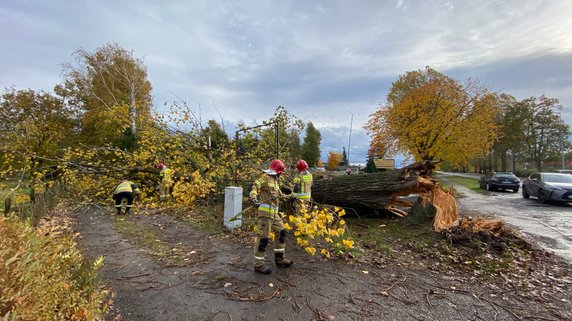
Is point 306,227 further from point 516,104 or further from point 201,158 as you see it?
point 516,104

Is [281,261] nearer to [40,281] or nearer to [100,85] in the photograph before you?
[40,281]

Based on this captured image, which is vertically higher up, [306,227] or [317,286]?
[306,227]

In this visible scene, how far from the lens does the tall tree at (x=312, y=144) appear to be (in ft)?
191

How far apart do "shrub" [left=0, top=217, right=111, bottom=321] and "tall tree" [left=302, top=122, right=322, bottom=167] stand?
5514 cm

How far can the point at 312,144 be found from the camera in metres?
60.2

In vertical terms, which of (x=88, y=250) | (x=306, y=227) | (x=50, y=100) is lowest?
(x=88, y=250)

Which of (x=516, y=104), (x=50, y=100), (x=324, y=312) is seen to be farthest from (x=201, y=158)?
(x=516, y=104)

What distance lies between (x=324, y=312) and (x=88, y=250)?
4.50 meters

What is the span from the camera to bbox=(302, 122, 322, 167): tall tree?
5816 centimetres

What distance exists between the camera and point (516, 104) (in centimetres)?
3200

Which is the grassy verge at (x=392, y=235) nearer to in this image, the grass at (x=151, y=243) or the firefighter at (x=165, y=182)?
the grass at (x=151, y=243)

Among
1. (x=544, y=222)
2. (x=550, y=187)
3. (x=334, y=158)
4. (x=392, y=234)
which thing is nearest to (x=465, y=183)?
(x=550, y=187)

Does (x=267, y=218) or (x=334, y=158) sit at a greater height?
(x=334, y=158)

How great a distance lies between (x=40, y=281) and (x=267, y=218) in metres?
2.76
